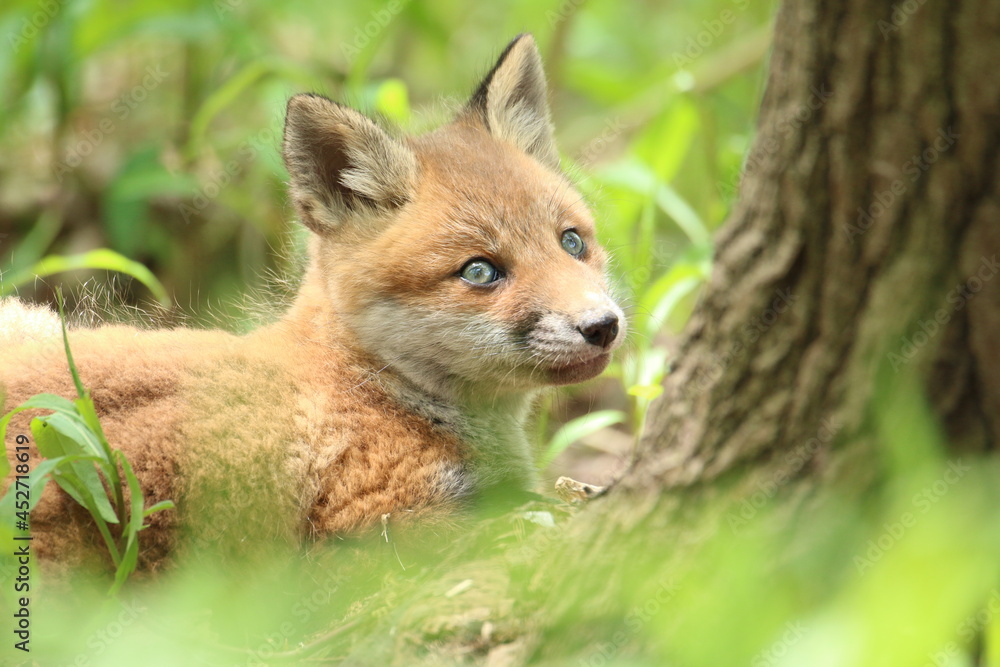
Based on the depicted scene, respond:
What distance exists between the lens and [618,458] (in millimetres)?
5961

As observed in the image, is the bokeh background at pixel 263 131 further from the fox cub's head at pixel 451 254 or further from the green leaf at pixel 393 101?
the fox cub's head at pixel 451 254

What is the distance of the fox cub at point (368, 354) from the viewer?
10.6 feet

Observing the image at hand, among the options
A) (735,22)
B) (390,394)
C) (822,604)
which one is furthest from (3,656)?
(735,22)

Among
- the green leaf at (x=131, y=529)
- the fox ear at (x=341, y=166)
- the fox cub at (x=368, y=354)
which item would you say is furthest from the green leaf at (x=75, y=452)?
the fox ear at (x=341, y=166)

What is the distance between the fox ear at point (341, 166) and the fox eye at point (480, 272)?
0.55 metres

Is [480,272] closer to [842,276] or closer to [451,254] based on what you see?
[451,254]

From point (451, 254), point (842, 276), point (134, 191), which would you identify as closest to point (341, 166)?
point (451, 254)

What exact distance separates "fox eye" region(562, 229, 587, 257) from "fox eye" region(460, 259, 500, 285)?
1.59 ft

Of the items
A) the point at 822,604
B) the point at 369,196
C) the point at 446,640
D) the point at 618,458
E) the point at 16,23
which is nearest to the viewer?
the point at 822,604

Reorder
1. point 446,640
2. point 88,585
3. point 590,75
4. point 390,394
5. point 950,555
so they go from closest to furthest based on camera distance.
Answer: point 950,555 < point 446,640 < point 88,585 < point 390,394 < point 590,75

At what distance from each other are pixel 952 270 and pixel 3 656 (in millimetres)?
2992

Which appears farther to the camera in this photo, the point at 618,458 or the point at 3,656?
the point at 618,458

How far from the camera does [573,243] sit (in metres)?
4.38

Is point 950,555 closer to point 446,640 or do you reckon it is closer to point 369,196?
point 446,640
